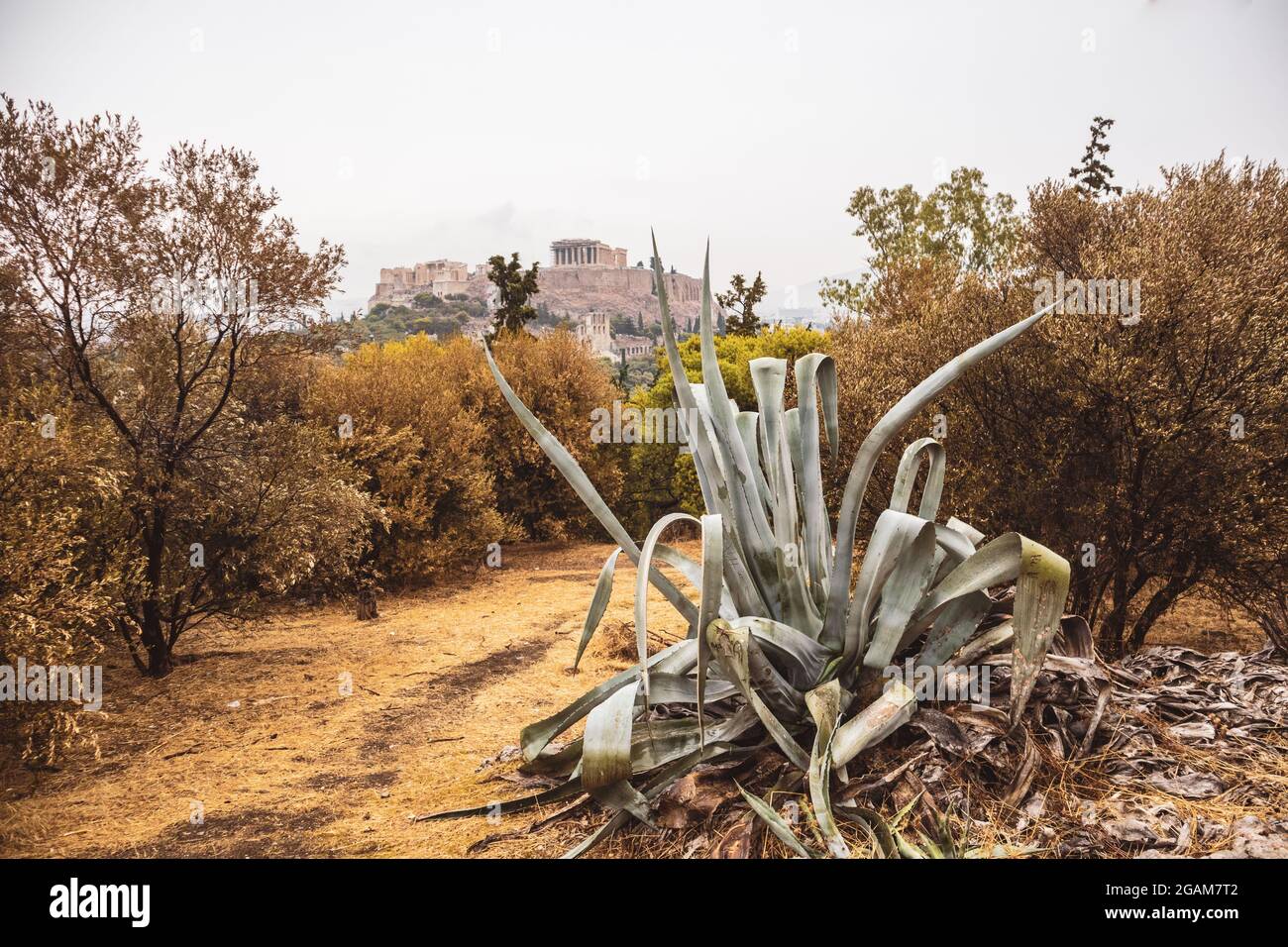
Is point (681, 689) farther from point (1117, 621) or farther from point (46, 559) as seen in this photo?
point (1117, 621)

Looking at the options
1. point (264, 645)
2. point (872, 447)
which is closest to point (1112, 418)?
point (872, 447)

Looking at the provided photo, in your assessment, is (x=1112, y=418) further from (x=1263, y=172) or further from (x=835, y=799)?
(x=835, y=799)

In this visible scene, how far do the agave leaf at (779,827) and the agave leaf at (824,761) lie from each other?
0.08 m

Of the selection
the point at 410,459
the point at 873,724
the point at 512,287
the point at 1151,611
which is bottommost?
the point at 1151,611

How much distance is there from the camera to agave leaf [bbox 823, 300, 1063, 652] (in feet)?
10.5

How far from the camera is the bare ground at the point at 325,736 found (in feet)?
11.3

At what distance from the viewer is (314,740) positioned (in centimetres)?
475

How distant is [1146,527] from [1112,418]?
2.65 ft

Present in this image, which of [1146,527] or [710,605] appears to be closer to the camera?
[710,605]

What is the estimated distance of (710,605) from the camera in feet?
9.10

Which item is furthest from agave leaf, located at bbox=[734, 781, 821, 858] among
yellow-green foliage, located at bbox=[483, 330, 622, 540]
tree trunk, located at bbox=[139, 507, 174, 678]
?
yellow-green foliage, located at bbox=[483, 330, 622, 540]

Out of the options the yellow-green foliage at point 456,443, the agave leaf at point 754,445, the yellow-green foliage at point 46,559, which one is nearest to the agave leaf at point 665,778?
the agave leaf at point 754,445

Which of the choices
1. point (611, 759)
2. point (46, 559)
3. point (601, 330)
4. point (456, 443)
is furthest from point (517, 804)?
point (601, 330)

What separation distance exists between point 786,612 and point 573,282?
99.1 m
